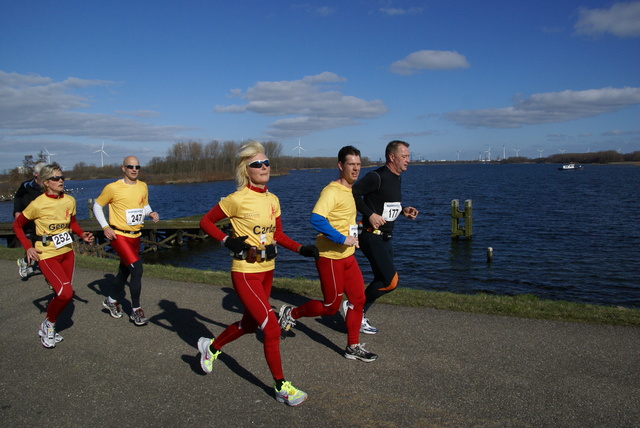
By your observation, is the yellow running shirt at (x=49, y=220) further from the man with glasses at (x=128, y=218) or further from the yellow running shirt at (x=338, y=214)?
the yellow running shirt at (x=338, y=214)

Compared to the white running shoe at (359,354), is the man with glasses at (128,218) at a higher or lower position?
higher

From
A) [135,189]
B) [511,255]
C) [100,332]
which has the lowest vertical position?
[511,255]

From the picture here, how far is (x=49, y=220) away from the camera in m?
6.08

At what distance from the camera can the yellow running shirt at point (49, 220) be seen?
19.8 feet

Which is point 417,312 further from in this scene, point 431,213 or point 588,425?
point 431,213

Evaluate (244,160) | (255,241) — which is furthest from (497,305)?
(244,160)

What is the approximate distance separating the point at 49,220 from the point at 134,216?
39.7 inches

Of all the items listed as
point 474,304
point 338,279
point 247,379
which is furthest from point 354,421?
point 474,304

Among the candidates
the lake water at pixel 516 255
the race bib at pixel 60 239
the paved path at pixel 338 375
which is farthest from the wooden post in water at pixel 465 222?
the race bib at pixel 60 239

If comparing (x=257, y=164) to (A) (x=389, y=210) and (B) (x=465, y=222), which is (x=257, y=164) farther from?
(B) (x=465, y=222)

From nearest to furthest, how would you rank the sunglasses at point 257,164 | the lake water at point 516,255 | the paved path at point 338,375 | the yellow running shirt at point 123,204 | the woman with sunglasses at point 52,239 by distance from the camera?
1. the paved path at point 338,375
2. the sunglasses at point 257,164
3. the woman with sunglasses at point 52,239
4. the yellow running shirt at point 123,204
5. the lake water at point 516,255

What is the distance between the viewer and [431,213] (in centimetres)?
3572

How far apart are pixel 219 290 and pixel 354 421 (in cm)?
485

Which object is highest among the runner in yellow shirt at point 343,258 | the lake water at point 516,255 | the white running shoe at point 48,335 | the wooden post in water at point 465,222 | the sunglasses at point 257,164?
the sunglasses at point 257,164
